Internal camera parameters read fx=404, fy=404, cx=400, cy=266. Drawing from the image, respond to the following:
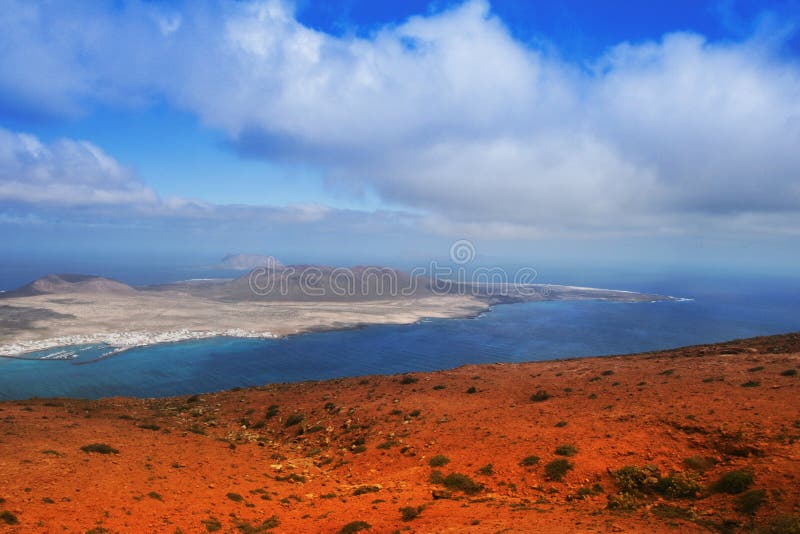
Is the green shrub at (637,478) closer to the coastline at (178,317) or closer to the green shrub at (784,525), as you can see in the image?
the green shrub at (784,525)

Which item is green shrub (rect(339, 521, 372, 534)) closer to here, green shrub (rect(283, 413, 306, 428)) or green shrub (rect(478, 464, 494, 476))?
green shrub (rect(478, 464, 494, 476))

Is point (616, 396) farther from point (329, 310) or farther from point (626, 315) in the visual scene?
point (626, 315)

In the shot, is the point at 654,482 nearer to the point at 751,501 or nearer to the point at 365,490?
the point at 751,501

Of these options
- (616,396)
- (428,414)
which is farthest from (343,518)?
(616,396)

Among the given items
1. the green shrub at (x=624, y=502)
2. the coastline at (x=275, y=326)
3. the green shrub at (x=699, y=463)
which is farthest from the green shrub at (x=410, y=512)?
the coastline at (x=275, y=326)

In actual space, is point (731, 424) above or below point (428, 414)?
above

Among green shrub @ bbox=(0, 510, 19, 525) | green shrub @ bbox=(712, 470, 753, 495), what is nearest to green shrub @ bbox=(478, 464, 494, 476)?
green shrub @ bbox=(712, 470, 753, 495)
